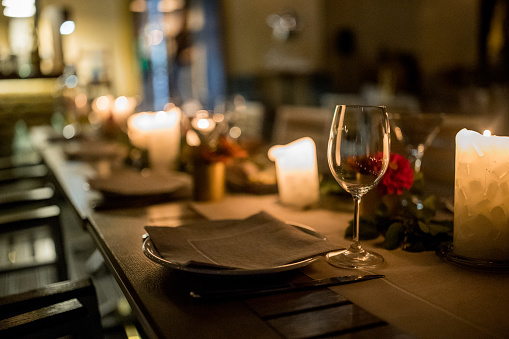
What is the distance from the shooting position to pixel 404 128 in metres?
1.13

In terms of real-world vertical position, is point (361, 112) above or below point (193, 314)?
above

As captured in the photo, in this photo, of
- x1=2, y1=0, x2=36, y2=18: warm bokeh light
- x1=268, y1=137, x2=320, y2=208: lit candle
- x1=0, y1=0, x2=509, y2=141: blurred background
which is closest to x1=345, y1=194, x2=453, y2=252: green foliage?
x1=268, y1=137, x2=320, y2=208: lit candle

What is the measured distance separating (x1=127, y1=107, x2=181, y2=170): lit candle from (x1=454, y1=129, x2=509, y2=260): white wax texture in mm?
1194

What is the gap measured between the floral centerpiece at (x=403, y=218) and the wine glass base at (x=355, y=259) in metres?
0.07

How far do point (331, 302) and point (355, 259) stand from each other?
17cm

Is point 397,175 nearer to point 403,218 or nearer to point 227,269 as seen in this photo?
point 403,218

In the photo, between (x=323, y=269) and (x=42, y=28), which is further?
(x=42, y=28)

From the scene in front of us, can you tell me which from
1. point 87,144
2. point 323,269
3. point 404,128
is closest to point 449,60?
point 87,144

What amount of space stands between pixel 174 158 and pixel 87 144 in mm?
828

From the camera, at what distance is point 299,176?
1176 mm

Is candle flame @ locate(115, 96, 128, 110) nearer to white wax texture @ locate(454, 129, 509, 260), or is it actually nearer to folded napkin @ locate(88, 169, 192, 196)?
folded napkin @ locate(88, 169, 192, 196)

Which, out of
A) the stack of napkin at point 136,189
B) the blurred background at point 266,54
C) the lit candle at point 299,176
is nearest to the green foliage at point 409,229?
the lit candle at point 299,176

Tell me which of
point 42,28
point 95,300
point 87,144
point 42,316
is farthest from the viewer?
point 42,28

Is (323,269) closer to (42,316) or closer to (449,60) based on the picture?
(42,316)
